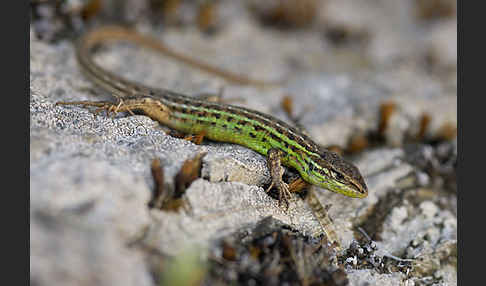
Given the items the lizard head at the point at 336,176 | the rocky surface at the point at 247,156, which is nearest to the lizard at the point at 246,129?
the lizard head at the point at 336,176

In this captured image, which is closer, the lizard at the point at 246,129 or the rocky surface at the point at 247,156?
the rocky surface at the point at 247,156

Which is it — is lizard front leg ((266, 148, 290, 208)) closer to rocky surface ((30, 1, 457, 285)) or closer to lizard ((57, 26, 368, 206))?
lizard ((57, 26, 368, 206))

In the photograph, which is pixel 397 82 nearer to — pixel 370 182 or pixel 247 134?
pixel 370 182

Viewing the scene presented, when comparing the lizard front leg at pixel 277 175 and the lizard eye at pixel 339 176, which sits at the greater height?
the lizard eye at pixel 339 176

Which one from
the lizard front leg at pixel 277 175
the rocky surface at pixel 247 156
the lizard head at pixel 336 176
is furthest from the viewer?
the lizard head at pixel 336 176

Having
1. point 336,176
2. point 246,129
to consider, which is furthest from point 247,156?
point 336,176

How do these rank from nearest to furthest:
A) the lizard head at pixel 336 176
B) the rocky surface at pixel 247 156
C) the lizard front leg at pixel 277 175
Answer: the rocky surface at pixel 247 156
the lizard front leg at pixel 277 175
the lizard head at pixel 336 176

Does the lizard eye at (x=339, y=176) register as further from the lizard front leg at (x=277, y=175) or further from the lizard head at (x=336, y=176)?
the lizard front leg at (x=277, y=175)

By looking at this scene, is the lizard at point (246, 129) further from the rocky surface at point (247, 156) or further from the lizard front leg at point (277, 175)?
the rocky surface at point (247, 156)
